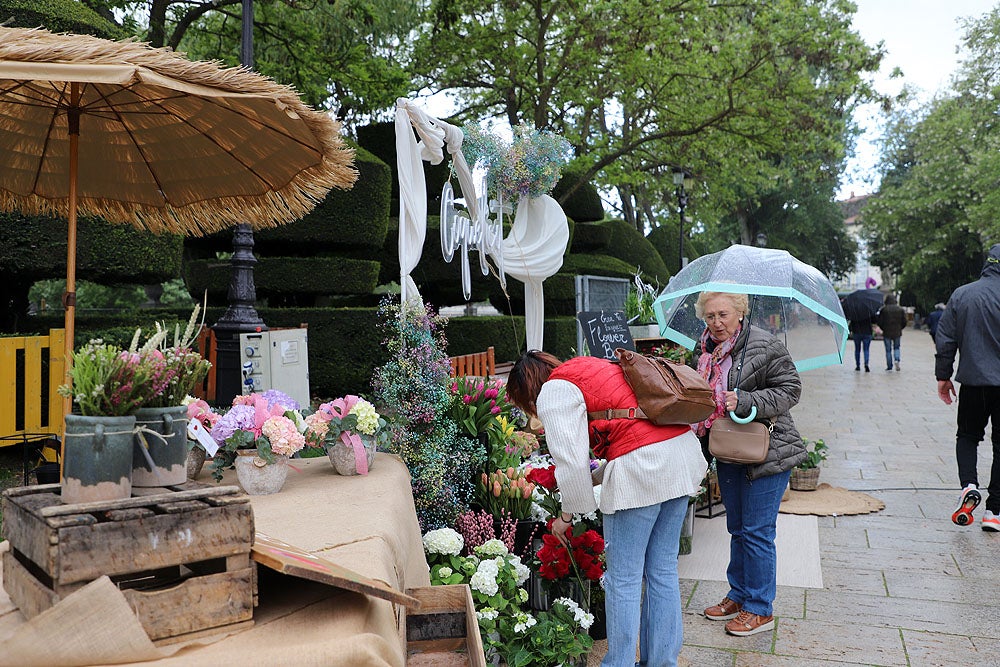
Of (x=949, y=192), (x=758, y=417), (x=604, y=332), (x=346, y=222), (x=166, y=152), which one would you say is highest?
(x=949, y=192)

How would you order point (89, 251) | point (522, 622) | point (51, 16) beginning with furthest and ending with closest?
1. point (89, 251)
2. point (51, 16)
3. point (522, 622)

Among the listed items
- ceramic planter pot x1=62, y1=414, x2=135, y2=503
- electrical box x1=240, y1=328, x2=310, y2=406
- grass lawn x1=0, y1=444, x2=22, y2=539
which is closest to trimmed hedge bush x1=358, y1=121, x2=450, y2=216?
electrical box x1=240, y1=328, x2=310, y2=406

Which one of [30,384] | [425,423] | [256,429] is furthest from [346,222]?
[256,429]

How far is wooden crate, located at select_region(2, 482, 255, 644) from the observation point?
5.38 ft

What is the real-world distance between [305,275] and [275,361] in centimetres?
451

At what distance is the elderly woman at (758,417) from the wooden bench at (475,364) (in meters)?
4.76

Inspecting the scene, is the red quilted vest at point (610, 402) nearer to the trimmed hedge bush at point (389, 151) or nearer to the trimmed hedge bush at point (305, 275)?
the trimmed hedge bush at point (305, 275)

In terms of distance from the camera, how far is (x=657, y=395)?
297 cm

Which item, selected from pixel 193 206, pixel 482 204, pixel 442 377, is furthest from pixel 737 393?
pixel 482 204

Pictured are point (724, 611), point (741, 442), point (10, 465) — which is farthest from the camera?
point (10, 465)

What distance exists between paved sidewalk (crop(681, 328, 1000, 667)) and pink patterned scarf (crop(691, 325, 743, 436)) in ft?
3.73

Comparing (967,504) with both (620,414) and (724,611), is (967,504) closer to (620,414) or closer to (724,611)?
(724,611)

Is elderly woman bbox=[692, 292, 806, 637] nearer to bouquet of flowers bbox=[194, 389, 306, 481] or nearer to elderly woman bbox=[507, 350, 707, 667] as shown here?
elderly woman bbox=[507, 350, 707, 667]

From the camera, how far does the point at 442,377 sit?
461 centimetres
